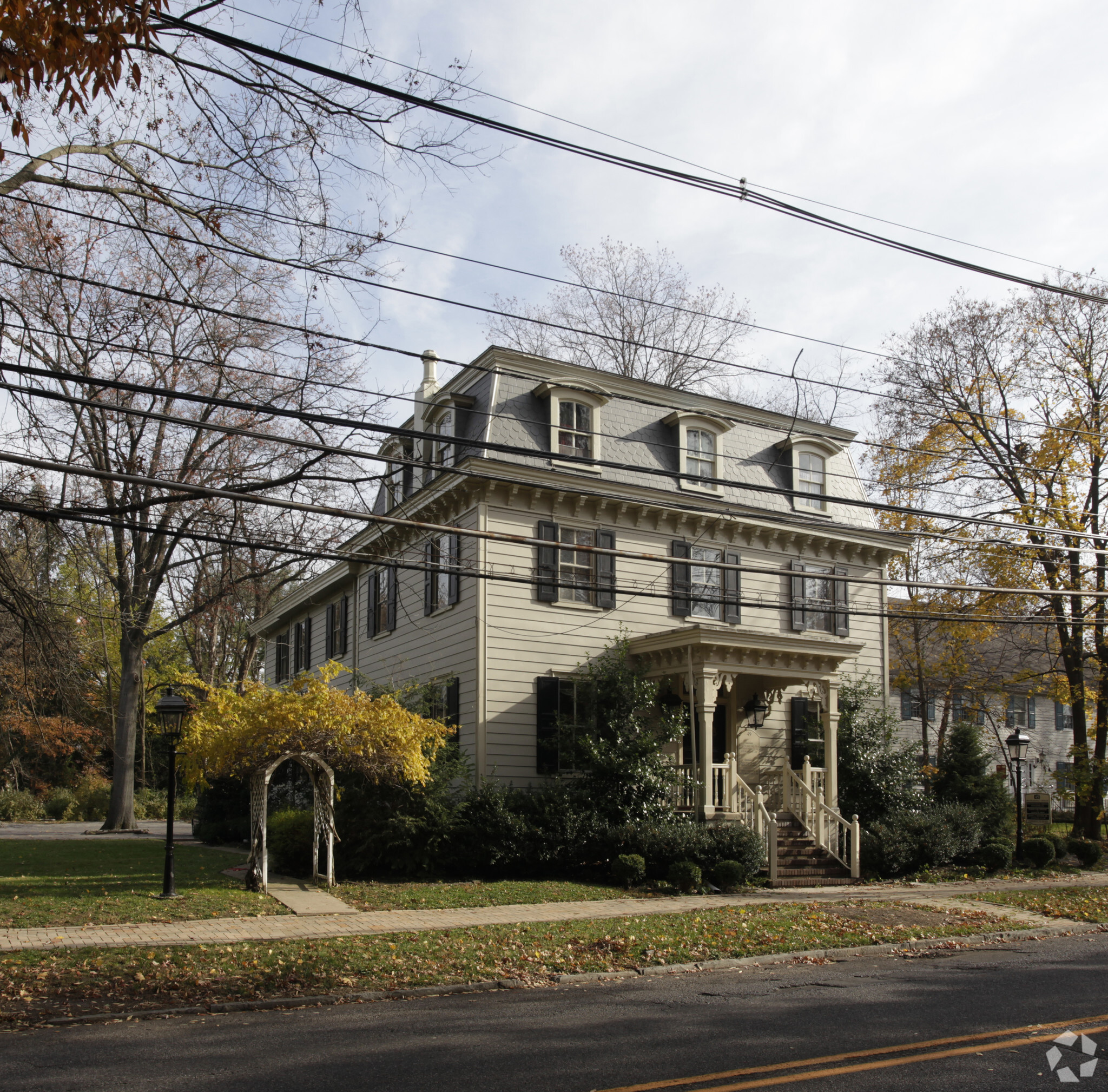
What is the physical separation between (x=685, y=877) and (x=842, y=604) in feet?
30.3

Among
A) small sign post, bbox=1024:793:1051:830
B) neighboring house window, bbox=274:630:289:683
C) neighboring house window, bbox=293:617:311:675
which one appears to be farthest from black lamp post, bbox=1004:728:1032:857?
neighboring house window, bbox=274:630:289:683

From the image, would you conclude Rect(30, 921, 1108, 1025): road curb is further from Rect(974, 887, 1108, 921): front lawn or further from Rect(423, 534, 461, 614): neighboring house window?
Rect(423, 534, 461, 614): neighboring house window

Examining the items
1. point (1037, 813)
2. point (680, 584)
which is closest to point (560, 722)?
point (680, 584)

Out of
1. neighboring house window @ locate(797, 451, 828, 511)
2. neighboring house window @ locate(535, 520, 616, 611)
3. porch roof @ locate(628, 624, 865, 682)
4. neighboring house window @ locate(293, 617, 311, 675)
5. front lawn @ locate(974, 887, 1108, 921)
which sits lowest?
front lawn @ locate(974, 887, 1108, 921)

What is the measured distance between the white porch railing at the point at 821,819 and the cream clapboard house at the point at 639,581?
0.05 m

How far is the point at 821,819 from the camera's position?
61.7 feet

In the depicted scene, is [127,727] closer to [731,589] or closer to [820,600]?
[731,589]

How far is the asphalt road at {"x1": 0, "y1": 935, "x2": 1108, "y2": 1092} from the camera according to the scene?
6.39 m

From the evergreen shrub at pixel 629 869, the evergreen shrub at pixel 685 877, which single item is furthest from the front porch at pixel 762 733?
the evergreen shrub at pixel 629 869

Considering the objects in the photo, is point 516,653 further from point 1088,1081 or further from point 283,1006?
point 1088,1081

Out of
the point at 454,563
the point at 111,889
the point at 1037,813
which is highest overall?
the point at 454,563

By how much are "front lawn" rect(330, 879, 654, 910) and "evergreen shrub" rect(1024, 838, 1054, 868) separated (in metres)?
9.52

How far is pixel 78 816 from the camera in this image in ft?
123

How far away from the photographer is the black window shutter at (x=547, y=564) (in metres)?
19.4
